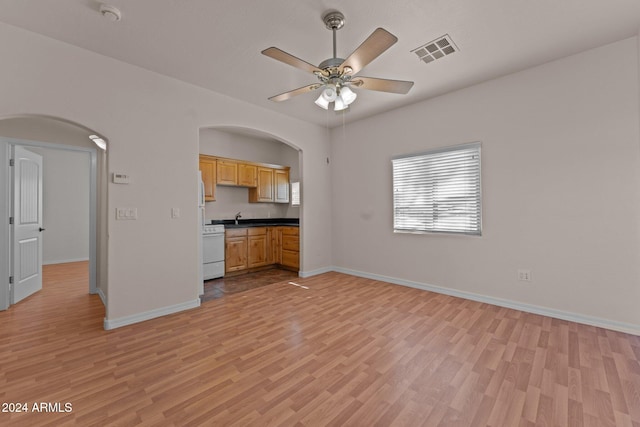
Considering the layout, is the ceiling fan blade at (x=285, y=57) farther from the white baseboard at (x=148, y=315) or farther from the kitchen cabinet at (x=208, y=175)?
the kitchen cabinet at (x=208, y=175)

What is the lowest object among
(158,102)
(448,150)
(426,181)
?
(426,181)

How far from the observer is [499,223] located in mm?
3381

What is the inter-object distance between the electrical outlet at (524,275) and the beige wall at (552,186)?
51 millimetres

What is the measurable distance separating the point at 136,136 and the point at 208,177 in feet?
6.81

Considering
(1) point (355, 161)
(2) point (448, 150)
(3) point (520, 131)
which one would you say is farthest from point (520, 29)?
(1) point (355, 161)

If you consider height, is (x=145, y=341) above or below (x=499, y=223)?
below

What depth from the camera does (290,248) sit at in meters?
5.67

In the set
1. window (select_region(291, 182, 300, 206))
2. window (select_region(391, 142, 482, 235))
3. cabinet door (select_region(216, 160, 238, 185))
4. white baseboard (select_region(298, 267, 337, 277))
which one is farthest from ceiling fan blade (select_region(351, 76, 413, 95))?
window (select_region(291, 182, 300, 206))

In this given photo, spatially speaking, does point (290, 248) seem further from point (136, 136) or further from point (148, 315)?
point (136, 136)

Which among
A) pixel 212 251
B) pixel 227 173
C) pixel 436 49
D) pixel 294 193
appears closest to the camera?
pixel 436 49

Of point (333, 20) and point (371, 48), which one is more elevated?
point (333, 20)

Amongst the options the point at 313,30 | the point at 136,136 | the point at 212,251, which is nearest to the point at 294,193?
the point at 212,251

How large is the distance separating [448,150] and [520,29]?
5.07 feet

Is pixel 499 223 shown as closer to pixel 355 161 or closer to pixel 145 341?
pixel 355 161
